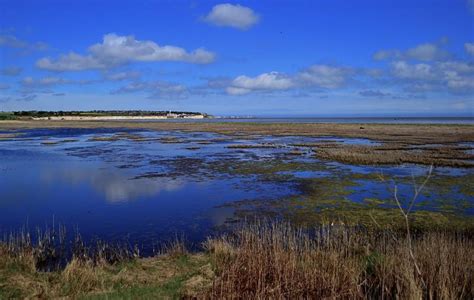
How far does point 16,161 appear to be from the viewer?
3294cm

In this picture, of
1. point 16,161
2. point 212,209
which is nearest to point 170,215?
point 212,209

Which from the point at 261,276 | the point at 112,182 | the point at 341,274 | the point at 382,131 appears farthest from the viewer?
the point at 382,131

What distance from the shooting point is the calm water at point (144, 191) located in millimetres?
15062

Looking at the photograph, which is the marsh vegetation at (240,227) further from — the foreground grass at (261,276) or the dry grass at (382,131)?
the dry grass at (382,131)

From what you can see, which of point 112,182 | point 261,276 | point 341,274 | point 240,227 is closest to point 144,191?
point 112,182

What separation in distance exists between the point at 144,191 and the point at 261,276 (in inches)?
543

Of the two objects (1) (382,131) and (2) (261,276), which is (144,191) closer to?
(2) (261,276)

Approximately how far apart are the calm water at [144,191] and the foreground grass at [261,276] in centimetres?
213

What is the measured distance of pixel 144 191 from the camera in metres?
21.2

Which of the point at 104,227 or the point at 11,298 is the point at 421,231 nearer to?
the point at 104,227

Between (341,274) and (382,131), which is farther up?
(382,131)

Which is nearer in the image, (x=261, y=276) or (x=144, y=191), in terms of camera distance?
(x=261, y=276)

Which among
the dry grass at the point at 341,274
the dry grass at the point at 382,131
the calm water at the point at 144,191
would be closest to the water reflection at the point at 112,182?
the calm water at the point at 144,191

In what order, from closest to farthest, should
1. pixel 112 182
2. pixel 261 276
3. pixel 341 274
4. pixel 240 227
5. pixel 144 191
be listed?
pixel 261 276
pixel 341 274
pixel 240 227
pixel 144 191
pixel 112 182
